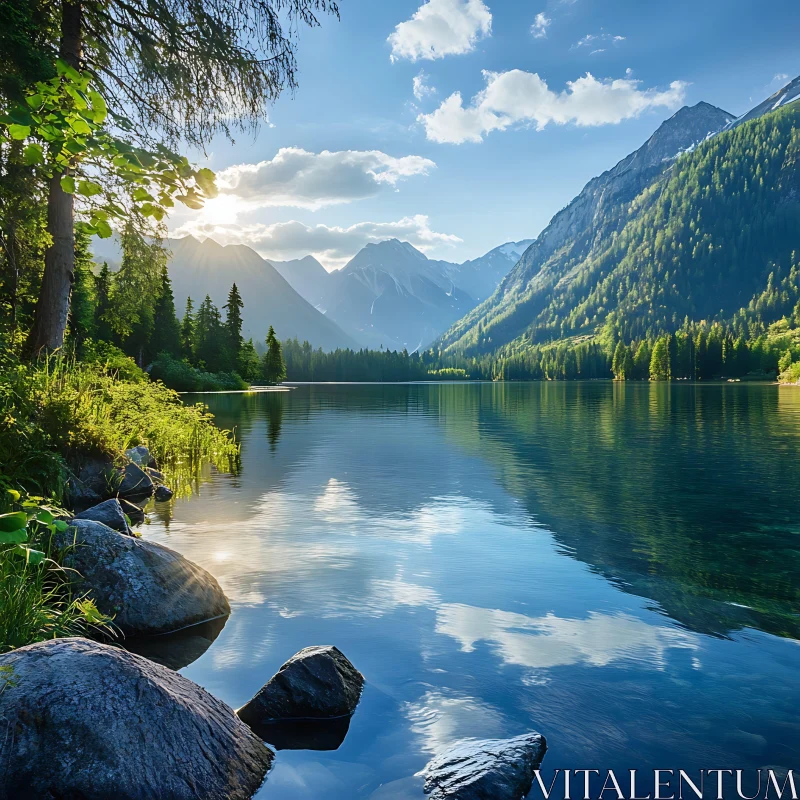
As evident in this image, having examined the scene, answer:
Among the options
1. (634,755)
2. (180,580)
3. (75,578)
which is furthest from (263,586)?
(634,755)

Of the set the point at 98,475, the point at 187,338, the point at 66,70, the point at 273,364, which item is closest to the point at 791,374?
the point at 273,364

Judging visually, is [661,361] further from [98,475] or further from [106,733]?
[106,733]

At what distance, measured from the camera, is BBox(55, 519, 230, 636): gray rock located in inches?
339

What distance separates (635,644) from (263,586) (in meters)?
6.38

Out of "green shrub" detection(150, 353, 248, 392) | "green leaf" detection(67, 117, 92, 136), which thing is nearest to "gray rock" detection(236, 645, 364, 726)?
"green leaf" detection(67, 117, 92, 136)

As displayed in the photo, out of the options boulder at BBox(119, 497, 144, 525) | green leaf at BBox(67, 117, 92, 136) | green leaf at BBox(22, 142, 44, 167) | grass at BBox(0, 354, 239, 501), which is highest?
green leaf at BBox(67, 117, 92, 136)

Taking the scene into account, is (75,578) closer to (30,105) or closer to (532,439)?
(30,105)

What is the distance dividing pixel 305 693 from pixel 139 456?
14.9 metres

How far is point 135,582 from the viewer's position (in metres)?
8.87

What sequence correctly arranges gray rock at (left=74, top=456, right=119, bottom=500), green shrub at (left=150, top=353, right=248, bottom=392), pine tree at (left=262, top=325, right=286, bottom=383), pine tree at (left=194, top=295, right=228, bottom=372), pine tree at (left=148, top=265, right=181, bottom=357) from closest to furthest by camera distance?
gray rock at (left=74, top=456, right=119, bottom=500)
green shrub at (left=150, top=353, right=248, bottom=392)
pine tree at (left=148, top=265, right=181, bottom=357)
pine tree at (left=194, top=295, right=228, bottom=372)
pine tree at (left=262, top=325, right=286, bottom=383)

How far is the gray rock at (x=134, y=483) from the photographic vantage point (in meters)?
16.7

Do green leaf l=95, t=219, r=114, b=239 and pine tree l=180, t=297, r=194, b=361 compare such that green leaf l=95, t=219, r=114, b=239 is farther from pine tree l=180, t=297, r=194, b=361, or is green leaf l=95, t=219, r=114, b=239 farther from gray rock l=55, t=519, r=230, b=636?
pine tree l=180, t=297, r=194, b=361

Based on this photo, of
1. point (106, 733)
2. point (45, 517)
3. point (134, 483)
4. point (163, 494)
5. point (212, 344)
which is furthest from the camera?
point (212, 344)

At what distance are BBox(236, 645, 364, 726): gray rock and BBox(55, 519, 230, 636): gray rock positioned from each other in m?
2.86
